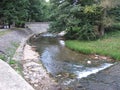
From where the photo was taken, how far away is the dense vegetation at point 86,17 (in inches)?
1040

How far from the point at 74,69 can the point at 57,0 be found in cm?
1685

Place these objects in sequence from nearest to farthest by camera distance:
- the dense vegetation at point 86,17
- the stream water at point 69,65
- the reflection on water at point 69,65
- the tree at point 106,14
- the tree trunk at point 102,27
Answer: the stream water at point 69,65 → the reflection on water at point 69,65 → the tree at point 106,14 → the dense vegetation at point 86,17 → the tree trunk at point 102,27

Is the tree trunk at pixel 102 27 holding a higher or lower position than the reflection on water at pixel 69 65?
higher

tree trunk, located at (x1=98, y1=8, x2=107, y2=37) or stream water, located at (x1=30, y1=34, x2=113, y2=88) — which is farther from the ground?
tree trunk, located at (x1=98, y1=8, x2=107, y2=37)

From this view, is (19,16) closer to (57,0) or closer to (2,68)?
(57,0)

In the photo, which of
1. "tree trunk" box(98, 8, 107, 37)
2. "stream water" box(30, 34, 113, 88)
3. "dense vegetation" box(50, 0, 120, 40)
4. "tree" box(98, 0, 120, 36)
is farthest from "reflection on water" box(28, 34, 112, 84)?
"tree trunk" box(98, 8, 107, 37)

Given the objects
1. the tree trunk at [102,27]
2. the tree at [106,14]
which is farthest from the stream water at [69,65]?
the tree trunk at [102,27]

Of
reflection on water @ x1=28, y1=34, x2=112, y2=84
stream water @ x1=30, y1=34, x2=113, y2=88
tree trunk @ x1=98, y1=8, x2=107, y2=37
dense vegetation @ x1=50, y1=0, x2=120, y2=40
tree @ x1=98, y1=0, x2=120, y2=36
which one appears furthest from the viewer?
tree trunk @ x1=98, y1=8, x2=107, y2=37

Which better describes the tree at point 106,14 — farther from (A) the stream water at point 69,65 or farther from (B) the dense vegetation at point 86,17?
(A) the stream water at point 69,65

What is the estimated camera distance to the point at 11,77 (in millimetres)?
10242

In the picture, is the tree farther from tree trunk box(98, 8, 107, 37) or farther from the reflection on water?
the reflection on water

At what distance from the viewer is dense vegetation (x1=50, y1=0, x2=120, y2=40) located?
26.4 metres

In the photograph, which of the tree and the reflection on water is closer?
the reflection on water

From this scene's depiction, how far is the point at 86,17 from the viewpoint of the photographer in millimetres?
27500
